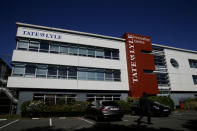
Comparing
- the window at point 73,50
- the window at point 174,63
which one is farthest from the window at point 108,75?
the window at point 174,63

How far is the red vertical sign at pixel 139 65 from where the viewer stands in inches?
805

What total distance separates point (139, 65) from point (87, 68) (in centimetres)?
837

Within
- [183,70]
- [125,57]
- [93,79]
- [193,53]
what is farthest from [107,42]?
[193,53]

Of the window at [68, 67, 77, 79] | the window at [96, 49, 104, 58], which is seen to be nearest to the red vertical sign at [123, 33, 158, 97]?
the window at [96, 49, 104, 58]

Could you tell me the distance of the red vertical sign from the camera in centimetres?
2046

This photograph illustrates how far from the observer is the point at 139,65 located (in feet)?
71.1

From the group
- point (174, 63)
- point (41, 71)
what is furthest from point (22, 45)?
point (174, 63)

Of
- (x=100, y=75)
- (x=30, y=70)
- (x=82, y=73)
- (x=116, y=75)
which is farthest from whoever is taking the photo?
(x=116, y=75)

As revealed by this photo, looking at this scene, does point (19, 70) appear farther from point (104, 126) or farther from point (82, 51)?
point (104, 126)

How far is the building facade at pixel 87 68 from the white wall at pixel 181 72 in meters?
0.19

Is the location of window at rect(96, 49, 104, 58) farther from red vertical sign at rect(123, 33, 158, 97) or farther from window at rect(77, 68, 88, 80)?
red vertical sign at rect(123, 33, 158, 97)

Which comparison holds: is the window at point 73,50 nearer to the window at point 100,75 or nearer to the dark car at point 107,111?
the window at point 100,75

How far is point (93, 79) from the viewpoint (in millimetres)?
19344

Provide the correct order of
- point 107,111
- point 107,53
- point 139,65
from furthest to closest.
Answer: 1. point 139,65
2. point 107,53
3. point 107,111
